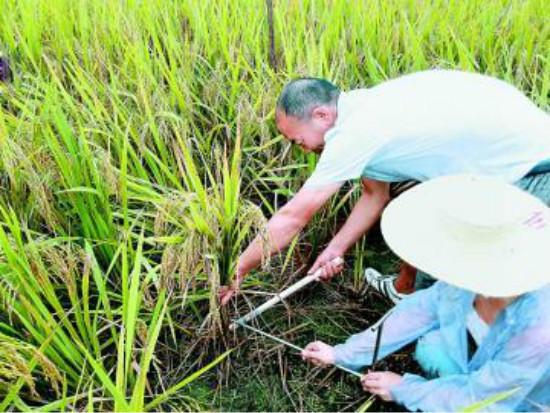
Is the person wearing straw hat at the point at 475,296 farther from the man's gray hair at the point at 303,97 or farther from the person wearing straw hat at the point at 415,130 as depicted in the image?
the man's gray hair at the point at 303,97

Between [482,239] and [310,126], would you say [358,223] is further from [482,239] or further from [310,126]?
[482,239]

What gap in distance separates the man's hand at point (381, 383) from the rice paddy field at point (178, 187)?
0.11m

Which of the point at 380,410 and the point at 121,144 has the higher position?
the point at 121,144

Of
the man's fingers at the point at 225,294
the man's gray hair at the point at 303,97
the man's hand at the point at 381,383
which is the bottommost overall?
the man's hand at the point at 381,383

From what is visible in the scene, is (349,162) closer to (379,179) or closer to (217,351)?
(379,179)

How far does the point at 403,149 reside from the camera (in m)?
1.85

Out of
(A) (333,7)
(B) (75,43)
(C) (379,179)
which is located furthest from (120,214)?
(A) (333,7)

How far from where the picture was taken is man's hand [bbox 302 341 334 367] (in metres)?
1.63

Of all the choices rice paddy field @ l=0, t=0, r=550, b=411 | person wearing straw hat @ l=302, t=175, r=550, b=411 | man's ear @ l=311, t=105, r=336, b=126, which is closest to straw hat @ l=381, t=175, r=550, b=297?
person wearing straw hat @ l=302, t=175, r=550, b=411

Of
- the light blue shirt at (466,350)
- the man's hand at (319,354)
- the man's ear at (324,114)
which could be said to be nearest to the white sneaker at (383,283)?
the light blue shirt at (466,350)

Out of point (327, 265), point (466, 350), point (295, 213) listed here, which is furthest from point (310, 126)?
point (466, 350)

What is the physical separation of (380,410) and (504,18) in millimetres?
1956

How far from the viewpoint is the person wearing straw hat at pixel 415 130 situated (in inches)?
70.4

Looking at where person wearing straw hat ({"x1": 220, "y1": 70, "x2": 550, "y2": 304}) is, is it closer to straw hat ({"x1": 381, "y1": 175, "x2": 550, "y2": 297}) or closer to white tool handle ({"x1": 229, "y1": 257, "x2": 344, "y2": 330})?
white tool handle ({"x1": 229, "y1": 257, "x2": 344, "y2": 330})
